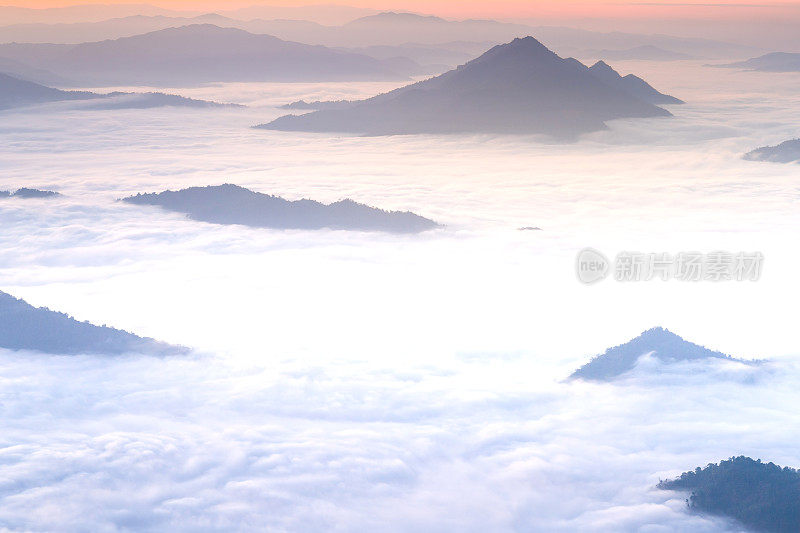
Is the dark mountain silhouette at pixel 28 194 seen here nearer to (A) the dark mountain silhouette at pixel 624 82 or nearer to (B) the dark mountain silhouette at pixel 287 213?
(B) the dark mountain silhouette at pixel 287 213

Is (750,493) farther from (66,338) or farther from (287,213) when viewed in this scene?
(287,213)

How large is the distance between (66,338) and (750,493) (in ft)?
99.7

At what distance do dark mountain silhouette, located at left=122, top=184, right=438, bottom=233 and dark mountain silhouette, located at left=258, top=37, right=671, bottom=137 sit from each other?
78.2 m

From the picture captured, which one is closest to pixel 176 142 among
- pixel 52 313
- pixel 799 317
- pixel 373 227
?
pixel 373 227

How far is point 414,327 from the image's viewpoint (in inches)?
1742

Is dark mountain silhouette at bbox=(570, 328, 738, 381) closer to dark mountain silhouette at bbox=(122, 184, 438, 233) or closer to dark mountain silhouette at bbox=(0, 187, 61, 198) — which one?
dark mountain silhouette at bbox=(122, 184, 438, 233)

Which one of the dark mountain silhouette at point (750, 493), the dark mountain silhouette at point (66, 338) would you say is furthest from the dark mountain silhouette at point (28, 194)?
the dark mountain silhouette at point (750, 493)

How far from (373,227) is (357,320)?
35014mm

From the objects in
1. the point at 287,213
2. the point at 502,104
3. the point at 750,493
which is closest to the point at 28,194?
the point at 287,213

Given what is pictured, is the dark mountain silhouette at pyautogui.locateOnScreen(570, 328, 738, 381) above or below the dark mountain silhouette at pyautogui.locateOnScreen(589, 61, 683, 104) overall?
below

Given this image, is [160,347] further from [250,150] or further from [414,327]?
[250,150]

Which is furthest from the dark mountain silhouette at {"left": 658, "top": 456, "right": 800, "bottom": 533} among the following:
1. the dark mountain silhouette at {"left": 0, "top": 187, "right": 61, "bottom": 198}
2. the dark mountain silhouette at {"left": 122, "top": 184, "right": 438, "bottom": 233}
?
the dark mountain silhouette at {"left": 0, "top": 187, "right": 61, "bottom": 198}

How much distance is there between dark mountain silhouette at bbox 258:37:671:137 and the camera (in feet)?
542

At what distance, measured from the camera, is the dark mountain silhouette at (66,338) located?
125 ft
